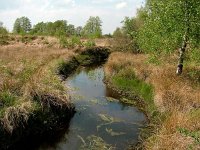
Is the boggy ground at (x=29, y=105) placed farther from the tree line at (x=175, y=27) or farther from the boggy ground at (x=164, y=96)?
the tree line at (x=175, y=27)

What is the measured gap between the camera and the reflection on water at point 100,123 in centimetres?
1653

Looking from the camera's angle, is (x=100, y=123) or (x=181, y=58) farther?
(x=181, y=58)

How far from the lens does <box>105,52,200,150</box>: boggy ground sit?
42.1ft

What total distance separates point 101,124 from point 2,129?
651 centimetres

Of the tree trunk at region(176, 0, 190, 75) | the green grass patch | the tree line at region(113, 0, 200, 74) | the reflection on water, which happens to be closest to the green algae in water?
the reflection on water

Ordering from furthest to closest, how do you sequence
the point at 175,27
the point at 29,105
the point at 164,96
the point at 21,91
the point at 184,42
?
1. the point at 184,42
2. the point at 175,27
3. the point at 164,96
4. the point at 21,91
5. the point at 29,105

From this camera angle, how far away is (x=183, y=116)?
14.5m

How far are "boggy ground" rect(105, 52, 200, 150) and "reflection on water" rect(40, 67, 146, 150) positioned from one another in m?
0.94

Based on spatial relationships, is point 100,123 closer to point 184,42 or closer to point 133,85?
point 133,85

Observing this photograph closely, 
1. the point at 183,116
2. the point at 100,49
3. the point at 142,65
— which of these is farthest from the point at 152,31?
the point at 100,49

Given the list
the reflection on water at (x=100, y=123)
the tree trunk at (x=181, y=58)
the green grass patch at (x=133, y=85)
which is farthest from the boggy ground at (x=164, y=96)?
the reflection on water at (x=100, y=123)

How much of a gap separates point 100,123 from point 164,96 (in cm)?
404

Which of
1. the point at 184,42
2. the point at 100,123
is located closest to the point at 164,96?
the point at 100,123

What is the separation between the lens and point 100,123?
1953 cm
